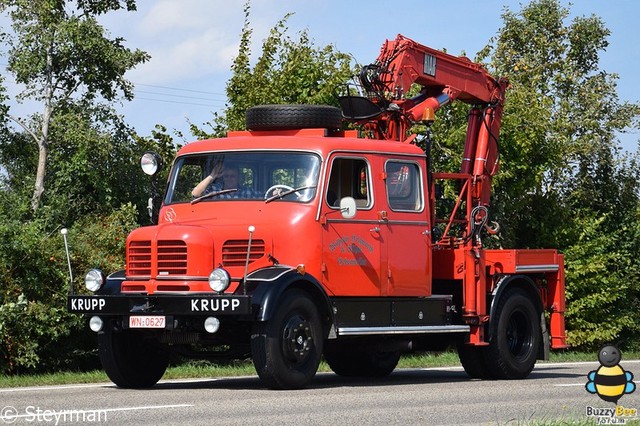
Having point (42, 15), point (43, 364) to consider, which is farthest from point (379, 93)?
point (42, 15)

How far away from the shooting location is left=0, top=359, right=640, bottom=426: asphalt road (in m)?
11.0

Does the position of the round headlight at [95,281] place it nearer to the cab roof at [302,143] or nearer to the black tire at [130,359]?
the black tire at [130,359]

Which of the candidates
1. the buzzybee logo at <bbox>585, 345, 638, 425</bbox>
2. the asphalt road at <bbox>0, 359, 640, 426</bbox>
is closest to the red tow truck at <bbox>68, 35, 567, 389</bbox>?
the asphalt road at <bbox>0, 359, 640, 426</bbox>

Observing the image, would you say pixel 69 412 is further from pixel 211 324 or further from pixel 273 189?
pixel 273 189

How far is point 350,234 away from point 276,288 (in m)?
1.81

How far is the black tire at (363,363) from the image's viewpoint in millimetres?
18188

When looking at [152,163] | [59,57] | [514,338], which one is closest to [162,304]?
[152,163]

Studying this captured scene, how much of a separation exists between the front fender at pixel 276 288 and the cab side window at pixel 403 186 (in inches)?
76.4

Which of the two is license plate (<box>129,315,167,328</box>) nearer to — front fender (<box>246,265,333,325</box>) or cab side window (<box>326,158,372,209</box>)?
front fender (<box>246,265,333,325</box>)

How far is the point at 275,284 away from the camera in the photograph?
553 inches

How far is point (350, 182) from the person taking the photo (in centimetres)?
1590

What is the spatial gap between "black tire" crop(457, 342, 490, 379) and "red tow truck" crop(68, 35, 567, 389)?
22 millimetres

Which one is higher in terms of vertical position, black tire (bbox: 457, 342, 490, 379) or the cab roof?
the cab roof

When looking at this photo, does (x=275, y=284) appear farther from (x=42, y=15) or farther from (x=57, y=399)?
(x=42, y=15)
